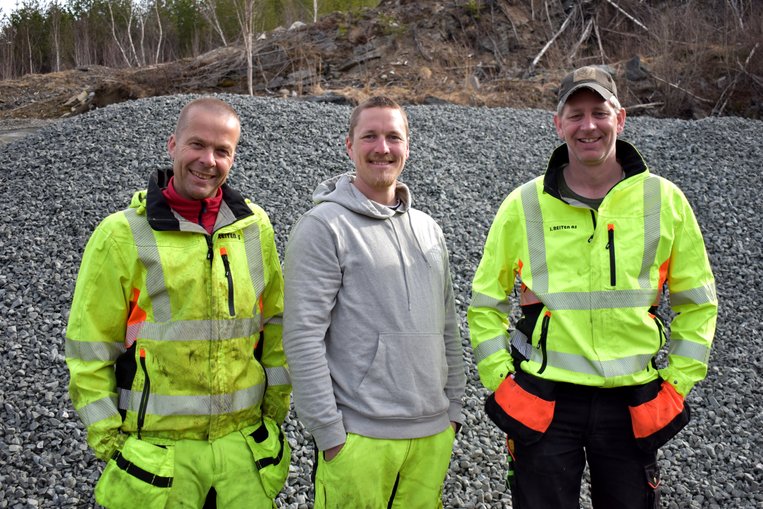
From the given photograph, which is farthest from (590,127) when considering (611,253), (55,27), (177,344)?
(55,27)

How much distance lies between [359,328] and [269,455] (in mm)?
619

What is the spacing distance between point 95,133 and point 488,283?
7.01 metres

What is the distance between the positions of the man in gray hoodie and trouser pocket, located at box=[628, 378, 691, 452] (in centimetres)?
71

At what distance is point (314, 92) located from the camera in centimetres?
1500

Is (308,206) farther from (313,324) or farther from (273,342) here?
(313,324)

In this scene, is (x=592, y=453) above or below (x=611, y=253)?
below

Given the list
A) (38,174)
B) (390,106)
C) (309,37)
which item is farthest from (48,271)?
(309,37)

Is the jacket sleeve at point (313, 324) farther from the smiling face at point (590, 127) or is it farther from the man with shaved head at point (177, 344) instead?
the smiling face at point (590, 127)

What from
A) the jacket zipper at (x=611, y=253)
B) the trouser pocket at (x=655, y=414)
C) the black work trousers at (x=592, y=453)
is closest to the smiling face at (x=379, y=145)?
the jacket zipper at (x=611, y=253)

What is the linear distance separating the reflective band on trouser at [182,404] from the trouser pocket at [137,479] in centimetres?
14

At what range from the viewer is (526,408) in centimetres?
244

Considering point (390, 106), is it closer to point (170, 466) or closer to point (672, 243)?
point (672, 243)

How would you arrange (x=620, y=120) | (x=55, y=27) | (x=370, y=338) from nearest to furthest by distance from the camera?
(x=370, y=338) < (x=620, y=120) < (x=55, y=27)

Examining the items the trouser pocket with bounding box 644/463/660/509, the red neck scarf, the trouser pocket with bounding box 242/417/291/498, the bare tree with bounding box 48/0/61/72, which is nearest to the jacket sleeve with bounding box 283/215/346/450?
the trouser pocket with bounding box 242/417/291/498
